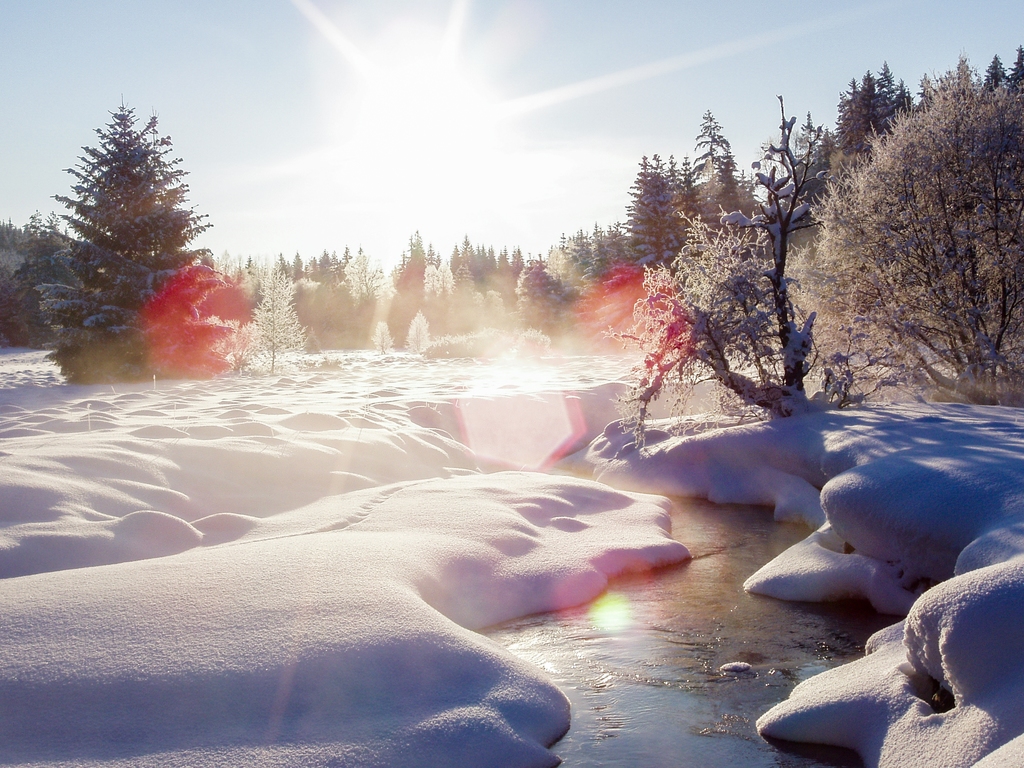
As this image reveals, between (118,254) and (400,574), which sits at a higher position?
(118,254)

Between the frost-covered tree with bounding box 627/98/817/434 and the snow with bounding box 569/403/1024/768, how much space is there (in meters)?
0.93

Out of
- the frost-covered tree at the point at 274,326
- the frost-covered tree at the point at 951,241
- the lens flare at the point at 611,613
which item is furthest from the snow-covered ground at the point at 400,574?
the frost-covered tree at the point at 274,326

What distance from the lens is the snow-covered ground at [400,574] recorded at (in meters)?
3.23

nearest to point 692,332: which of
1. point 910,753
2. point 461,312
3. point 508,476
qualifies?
point 508,476

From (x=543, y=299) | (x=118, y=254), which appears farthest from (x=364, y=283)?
(x=118, y=254)

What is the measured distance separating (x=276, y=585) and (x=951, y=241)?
13250 millimetres

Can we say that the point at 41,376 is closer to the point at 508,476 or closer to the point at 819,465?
the point at 508,476

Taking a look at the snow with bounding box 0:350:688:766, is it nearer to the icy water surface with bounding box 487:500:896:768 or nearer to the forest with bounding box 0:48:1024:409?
the icy water surface with bounding box 487:500:896:768

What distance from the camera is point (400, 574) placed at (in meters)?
4.99

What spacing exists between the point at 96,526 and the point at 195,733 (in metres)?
3.06

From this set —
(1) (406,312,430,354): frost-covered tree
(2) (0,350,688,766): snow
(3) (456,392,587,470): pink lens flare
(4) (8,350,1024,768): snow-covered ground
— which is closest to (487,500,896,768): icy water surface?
(4) (8,350,1024,768): snow-covered ground

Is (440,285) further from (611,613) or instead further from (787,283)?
(611,613)

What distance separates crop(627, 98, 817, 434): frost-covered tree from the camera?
34.5 feet

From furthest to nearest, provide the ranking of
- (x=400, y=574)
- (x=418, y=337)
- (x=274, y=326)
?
(x=418, y=337), (x=274, y=326), (x=400, y=574)
